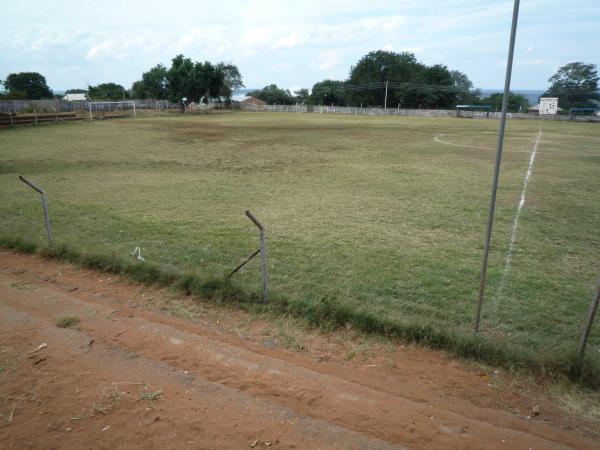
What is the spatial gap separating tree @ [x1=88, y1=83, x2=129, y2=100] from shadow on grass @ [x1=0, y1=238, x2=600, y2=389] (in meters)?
97.1

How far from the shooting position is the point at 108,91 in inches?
4193

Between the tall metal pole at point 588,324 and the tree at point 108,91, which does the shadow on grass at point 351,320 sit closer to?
the tall metal pole at point 588,324

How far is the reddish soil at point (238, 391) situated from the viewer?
323cm

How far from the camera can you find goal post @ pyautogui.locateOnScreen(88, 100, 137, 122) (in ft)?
162

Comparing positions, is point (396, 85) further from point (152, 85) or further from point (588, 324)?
point (588, 324)

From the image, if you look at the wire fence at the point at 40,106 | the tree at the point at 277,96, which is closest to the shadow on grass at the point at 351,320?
the wire fence at the point at 40,106

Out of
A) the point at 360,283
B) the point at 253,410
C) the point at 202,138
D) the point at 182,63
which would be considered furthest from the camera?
the point at 182,63

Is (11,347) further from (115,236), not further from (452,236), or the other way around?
(452,236)

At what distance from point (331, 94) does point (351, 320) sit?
315 ft

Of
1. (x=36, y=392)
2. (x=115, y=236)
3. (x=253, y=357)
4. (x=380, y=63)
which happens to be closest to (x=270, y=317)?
(x=253, y=357)

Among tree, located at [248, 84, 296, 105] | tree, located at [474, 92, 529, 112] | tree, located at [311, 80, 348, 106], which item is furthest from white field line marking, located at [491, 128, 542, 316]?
tree, located at [248, 84, 296, 105]

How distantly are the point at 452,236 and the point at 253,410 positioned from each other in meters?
5.99

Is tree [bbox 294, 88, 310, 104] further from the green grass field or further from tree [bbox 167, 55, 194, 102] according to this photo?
the green grass field

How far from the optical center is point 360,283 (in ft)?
20.1
